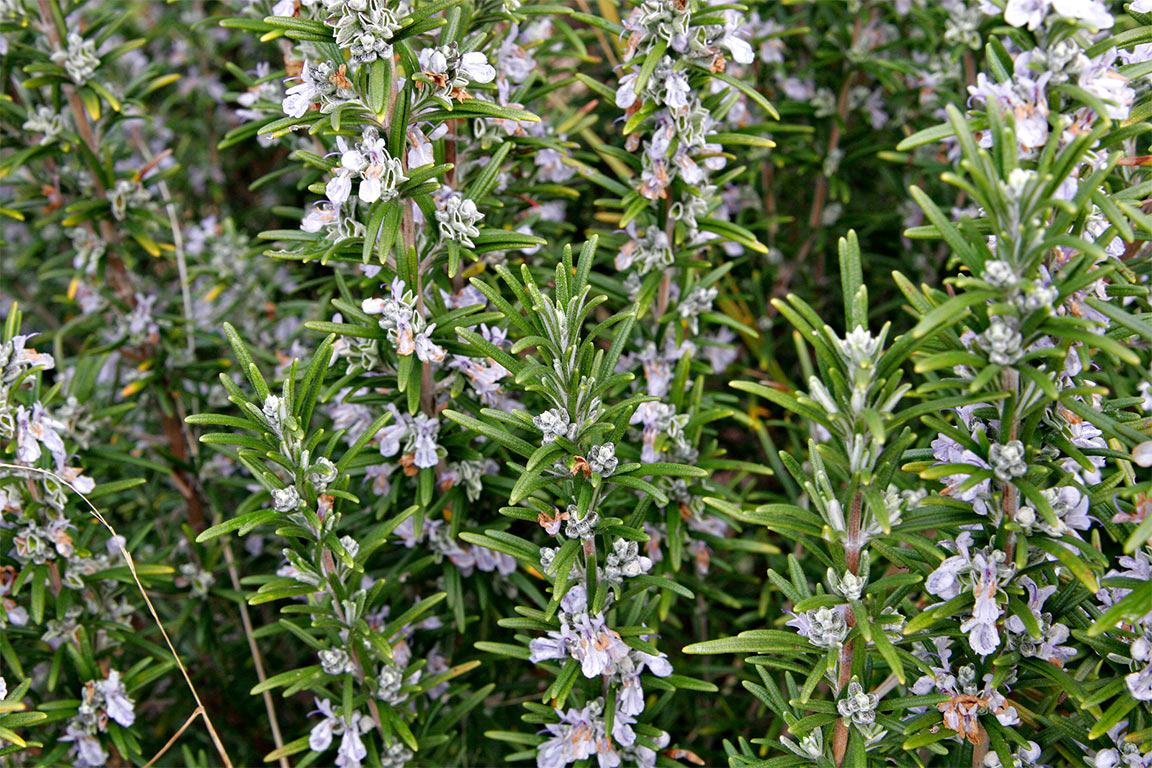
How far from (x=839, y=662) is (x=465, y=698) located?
41.0 inches

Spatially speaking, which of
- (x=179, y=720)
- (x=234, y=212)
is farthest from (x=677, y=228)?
(x=234, y=212)

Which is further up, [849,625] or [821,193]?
[821,193]

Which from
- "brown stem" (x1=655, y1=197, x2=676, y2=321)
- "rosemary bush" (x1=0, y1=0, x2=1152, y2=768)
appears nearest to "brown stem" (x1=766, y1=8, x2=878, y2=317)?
"rosemary bush" (x1=0, y1=0, x2=1152, y2=768)

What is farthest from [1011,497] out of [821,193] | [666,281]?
[821,193]

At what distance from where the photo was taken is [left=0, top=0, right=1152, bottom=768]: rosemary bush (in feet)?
4.86

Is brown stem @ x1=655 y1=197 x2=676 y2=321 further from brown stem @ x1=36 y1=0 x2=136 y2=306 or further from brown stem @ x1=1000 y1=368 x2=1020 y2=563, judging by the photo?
brown stem @ x1=36 y1=0 x2=136 y2=306

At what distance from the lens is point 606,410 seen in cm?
169

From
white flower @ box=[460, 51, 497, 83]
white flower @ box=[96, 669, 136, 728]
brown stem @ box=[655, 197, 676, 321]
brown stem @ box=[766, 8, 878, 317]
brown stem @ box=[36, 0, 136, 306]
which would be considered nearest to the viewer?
white flower @ box=[460, 51, 497, 83]

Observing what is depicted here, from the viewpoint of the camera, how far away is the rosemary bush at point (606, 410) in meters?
1.48

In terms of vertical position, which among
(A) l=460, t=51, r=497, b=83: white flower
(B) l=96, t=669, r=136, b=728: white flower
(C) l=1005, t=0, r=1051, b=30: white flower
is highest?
(C) l=1005, t=0, r=1051, b=30: white flower

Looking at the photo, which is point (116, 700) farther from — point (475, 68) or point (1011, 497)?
point (1011, 497)

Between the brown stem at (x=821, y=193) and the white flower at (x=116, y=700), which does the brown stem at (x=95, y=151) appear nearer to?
the white flower at (x=116, y=700)

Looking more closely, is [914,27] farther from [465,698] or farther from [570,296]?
[465,698]

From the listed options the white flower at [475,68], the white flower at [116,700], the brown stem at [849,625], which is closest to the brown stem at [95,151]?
the white flower at [116,700]
